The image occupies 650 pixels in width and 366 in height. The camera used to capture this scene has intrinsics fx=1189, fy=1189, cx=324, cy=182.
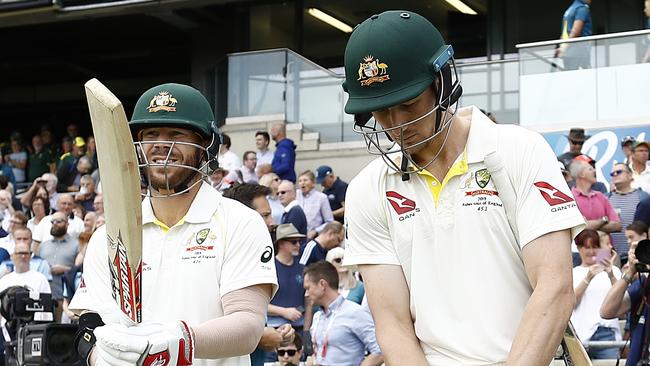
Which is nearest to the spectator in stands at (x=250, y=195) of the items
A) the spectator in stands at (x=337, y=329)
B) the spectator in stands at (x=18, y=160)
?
the spectator in stands at (x=337, y=329)

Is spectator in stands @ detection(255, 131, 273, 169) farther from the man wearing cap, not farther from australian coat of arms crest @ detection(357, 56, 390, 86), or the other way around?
australian coat of arms crest @ detection(357, 56, 390, 86)

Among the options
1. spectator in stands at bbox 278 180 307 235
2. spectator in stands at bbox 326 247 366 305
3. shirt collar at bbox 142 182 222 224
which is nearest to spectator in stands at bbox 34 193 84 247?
spectator in stands at bbox 278 180 307 235

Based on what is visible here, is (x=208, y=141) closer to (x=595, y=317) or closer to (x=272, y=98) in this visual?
(x=595, y=317)

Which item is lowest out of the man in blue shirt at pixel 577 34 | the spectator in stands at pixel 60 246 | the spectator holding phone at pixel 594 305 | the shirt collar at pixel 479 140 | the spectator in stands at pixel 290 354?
the spectator in stands at pixel 290 354

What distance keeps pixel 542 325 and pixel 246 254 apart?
4.60 ft

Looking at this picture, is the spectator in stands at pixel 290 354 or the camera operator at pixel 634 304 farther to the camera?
the spectator in stands at pixel 290 354

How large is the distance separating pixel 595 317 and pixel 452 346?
568 cm

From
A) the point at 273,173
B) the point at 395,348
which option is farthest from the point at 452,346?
the point at 273,173

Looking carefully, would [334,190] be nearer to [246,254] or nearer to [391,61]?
[246,254]

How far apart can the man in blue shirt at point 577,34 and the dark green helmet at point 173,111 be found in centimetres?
1128

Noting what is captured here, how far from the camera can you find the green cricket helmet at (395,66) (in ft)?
12.0

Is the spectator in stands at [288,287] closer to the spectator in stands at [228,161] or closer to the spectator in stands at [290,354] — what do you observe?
the spectator in stands at [290,354]

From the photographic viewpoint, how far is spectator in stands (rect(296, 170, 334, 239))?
1486 cm

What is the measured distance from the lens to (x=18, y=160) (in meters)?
22.2
